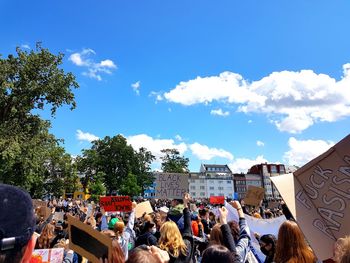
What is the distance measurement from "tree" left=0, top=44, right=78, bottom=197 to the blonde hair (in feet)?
75.8

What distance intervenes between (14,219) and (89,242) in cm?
181

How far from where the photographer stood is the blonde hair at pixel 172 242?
15.0 ft

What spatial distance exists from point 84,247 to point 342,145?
8.33 feet

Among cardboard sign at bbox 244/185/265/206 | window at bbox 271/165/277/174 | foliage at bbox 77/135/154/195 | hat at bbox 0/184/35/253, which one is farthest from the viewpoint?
window at bbox 271/165/277/174

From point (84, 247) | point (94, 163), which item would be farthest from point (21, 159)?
point (94, 163)

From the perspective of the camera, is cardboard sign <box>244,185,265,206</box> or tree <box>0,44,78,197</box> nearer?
cardboard sign <box>244,185,265,206</box>

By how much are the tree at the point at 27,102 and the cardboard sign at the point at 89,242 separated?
24009mm

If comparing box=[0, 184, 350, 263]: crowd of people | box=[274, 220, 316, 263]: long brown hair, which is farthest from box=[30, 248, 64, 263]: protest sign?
box=[274, 220, 316, 263]: long brown hair

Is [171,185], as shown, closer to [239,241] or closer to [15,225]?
[239,241]

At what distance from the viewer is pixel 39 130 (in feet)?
94.3

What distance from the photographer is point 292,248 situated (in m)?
3.72

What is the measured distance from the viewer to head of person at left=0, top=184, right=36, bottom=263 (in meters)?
1.34

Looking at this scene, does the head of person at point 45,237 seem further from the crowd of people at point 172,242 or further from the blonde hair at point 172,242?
the blonde hair at point 172,242

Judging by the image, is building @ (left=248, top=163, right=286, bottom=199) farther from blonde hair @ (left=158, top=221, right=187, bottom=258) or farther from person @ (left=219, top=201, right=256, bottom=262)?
person @ (left=219, top=201, right=256, bottom=262)
